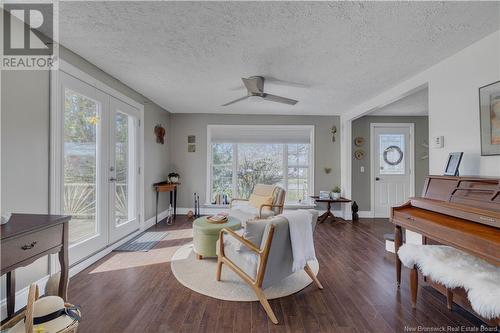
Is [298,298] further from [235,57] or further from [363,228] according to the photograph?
[363,228]


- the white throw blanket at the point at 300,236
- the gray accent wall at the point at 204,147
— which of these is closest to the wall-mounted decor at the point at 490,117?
the white throw blanket at the point at 300,236

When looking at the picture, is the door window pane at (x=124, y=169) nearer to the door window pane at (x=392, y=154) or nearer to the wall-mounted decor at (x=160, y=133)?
the wall-mounted decor at (x=160, y=133)

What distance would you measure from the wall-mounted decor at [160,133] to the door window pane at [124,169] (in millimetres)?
827

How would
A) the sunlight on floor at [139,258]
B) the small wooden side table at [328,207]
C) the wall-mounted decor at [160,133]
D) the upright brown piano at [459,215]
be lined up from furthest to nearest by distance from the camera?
the small wooden side table at [328,207] < the wall-mounted decor at [160,133] < the sunlight on floor at [139,258] < the upright brown piano at [459,215]

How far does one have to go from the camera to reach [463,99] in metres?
2.24

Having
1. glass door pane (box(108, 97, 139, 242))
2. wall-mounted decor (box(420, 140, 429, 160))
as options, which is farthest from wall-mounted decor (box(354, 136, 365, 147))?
glass door pane (box(108, 97, 139, 242))

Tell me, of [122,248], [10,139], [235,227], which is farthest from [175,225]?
[10,139]

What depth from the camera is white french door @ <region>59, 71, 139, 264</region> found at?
2.45 metres

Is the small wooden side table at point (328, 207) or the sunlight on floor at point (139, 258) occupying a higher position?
the small wooden side table at point (328, 207)

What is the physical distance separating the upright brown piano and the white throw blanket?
0.89 m

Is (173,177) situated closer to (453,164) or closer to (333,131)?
(333,131)

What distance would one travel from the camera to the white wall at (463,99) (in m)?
2.02

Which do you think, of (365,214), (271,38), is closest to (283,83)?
(271,38)

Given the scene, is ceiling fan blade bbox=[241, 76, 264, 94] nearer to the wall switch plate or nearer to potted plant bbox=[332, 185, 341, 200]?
the wall switch plate
